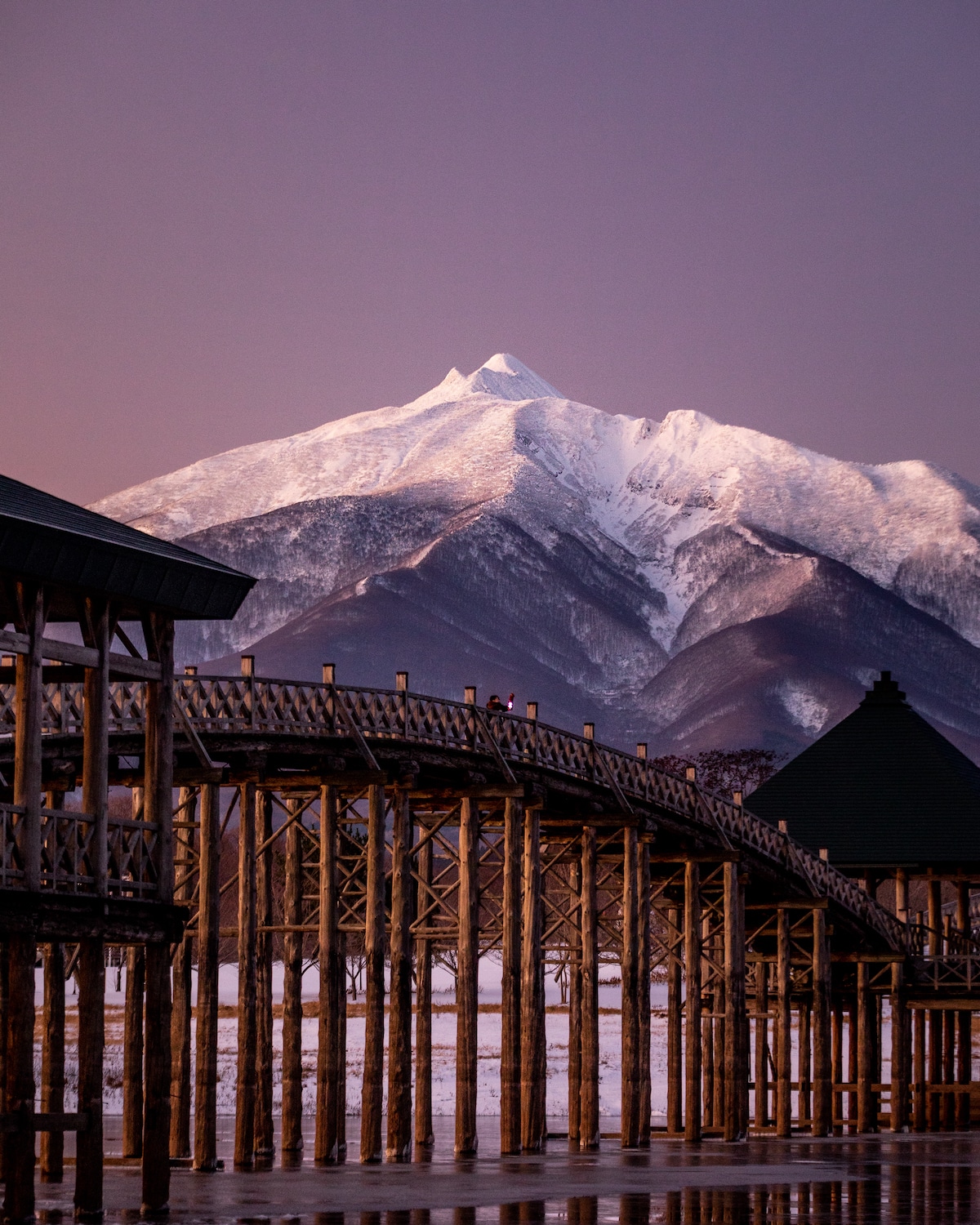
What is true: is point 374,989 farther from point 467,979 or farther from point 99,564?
point 99,564

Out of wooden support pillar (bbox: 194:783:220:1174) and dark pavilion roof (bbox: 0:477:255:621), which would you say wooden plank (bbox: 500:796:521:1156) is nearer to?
wooden support pillar (bbox: 194:783:220:1174)

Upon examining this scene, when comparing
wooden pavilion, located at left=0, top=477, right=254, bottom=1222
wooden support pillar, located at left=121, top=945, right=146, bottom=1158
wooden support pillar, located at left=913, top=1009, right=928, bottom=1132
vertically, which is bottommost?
wooden support pillar, located at left=913, top=1009, right=928, bottom=1132

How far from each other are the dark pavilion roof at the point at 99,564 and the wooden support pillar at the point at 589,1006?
19114 millimetres

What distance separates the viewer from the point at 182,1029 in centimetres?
4266

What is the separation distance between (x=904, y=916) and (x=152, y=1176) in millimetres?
39791

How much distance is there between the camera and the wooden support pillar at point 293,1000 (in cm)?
4491

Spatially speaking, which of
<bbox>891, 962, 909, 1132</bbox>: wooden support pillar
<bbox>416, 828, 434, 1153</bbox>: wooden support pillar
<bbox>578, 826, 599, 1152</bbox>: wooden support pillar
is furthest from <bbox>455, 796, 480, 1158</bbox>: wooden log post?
<bbox>891, 962, 909, 1132</bbox>: wooden support pillar

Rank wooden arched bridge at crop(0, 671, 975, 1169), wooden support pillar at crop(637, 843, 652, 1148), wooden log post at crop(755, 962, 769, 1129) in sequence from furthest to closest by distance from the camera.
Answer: wooden log post at crop(755, 962, 769, 1129), wooden support pillar at crop(637, 843, 652, 1148), wooden arched bridge at crop(0, 671, 975, 1169)

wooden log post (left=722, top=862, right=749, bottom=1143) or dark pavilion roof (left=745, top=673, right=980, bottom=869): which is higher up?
dark pavilion roof (left=745, top=673, right=980, bottom=869)

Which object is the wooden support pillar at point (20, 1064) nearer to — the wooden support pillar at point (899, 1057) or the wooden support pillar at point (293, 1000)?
the wooden support pillar at point (293, 1000)

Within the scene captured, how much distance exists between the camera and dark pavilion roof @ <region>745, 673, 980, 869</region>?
62.3 meters

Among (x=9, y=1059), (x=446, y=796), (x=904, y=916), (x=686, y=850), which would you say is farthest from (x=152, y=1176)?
(x=904, y=916)

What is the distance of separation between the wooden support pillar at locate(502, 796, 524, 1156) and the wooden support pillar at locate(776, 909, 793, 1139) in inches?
406


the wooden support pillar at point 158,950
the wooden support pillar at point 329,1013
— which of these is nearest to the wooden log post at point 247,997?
the wooden support pillar at point 329,1013
